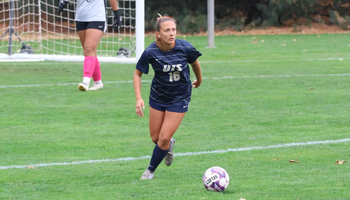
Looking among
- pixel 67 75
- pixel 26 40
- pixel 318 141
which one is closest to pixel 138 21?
pixel 67 75

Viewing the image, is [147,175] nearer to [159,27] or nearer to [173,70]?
[173,70]

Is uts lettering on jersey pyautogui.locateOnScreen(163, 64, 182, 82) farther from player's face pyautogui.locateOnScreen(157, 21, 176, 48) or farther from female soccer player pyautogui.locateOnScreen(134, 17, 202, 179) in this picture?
player's face pyautogui.locateOnScreen(157, 21, 176, 48)

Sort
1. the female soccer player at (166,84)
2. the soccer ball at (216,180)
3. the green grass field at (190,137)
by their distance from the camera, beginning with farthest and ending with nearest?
the female soccer player at (166,84) < the green grass field at (190,137) < the soccer ball at (216,180)

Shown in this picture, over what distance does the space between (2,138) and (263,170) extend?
3080 mm

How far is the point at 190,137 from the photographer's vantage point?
22.9 feet

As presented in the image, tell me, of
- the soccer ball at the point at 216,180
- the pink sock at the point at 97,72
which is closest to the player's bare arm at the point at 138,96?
the soccer ball at the point at 216,180

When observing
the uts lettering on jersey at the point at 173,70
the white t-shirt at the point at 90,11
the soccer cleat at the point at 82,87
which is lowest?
the soccer cleat at the point at 82,87

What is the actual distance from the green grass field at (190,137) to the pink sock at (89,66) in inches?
13.1

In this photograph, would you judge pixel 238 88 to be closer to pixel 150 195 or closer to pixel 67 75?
pixel 67 75

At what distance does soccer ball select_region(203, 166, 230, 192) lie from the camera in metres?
4.73

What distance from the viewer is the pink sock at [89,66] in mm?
10383

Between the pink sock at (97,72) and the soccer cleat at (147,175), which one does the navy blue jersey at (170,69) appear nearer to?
the soccer cleat at (147,175)

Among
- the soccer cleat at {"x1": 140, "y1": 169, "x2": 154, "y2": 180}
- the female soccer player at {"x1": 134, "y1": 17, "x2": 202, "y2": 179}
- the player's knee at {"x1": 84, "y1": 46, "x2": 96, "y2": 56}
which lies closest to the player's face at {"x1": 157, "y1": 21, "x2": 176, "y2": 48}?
the female soccer player at {"x1": 134, "y1": 17, "x2": 202, "y2": 179}

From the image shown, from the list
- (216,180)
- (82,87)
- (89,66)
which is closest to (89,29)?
(89,66)
